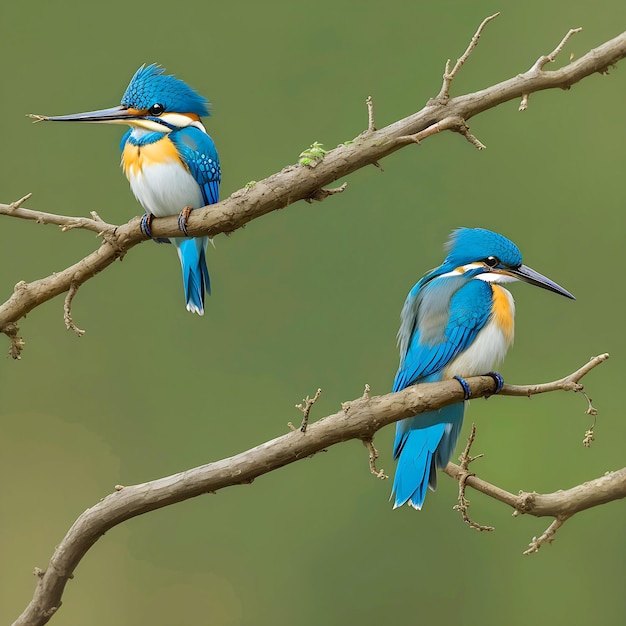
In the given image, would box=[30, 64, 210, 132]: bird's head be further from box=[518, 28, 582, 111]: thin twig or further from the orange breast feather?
box=[518, 28, 582, 111]: thin twig

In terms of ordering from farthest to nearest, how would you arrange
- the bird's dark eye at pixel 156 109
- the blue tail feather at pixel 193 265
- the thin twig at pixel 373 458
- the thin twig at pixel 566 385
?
the blue tail feather at pixel 193 265 < the bird's dark eye at pixel 156 109 < the thin twig at pixel 566 385 < the thin twig at pixel 373 458

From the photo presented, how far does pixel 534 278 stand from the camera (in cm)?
172

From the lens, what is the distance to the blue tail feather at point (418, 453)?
1649 millimetres

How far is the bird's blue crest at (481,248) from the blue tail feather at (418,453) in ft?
0.96

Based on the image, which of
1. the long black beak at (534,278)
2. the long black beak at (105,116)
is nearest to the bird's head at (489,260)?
the long black beak at (534,278)

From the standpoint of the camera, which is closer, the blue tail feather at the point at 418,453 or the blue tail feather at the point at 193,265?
the blue tail feather at the point at 418,453

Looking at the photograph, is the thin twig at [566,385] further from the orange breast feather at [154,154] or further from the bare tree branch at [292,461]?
the orange breast feather at [154,154]

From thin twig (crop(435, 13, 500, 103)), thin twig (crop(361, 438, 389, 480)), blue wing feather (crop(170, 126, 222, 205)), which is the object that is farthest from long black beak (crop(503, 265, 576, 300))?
blue wing feather (crop(170, 126, 222, 205))

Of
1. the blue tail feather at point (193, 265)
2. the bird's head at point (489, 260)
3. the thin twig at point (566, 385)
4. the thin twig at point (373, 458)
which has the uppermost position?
the blue tail feather at point (193, 265)

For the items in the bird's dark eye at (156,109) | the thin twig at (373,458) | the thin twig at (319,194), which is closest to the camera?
the thin twig at (373,458)

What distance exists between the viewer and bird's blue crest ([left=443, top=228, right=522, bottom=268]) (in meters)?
1.71

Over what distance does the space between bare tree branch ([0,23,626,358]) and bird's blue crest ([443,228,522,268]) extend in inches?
8.0

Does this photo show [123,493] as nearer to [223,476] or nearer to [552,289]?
[223,476]

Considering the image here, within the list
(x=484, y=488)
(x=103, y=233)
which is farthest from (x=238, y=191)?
(x=484, y=488)
